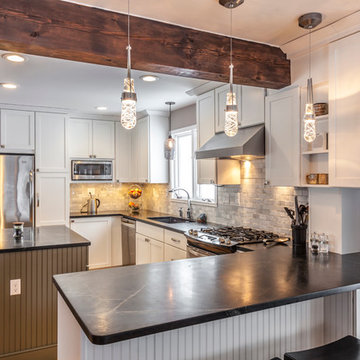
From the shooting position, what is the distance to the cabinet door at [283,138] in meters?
2.75

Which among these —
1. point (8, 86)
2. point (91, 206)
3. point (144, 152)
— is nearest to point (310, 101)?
point (8, 86)

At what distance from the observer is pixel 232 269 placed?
6.72ft

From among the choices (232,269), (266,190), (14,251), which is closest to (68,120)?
(14,251)

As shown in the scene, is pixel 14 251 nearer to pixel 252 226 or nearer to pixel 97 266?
pixel 252 226

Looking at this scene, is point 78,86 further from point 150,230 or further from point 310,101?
point 310,101

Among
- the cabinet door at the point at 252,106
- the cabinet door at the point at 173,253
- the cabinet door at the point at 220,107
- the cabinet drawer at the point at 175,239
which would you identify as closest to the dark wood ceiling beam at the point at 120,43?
the cabinet door at the point at 252,106

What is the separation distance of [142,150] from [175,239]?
2.15 m

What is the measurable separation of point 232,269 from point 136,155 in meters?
4.11

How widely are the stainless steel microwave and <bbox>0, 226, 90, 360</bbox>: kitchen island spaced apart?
8.86 ft

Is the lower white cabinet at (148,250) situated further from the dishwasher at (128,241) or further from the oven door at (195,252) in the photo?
the oven door at (195,252)

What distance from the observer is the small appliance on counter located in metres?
5.88

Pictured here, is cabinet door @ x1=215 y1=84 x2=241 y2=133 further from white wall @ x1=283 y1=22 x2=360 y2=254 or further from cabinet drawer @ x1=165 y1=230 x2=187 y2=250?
cabinet drawer @ x1=165 y1=230 x2=187 y2=250

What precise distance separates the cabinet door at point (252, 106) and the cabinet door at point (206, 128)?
52cm

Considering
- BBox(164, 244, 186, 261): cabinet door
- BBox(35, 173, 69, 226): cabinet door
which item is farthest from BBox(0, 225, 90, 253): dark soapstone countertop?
BBox(35, 173, 69, 226): cabinet door
